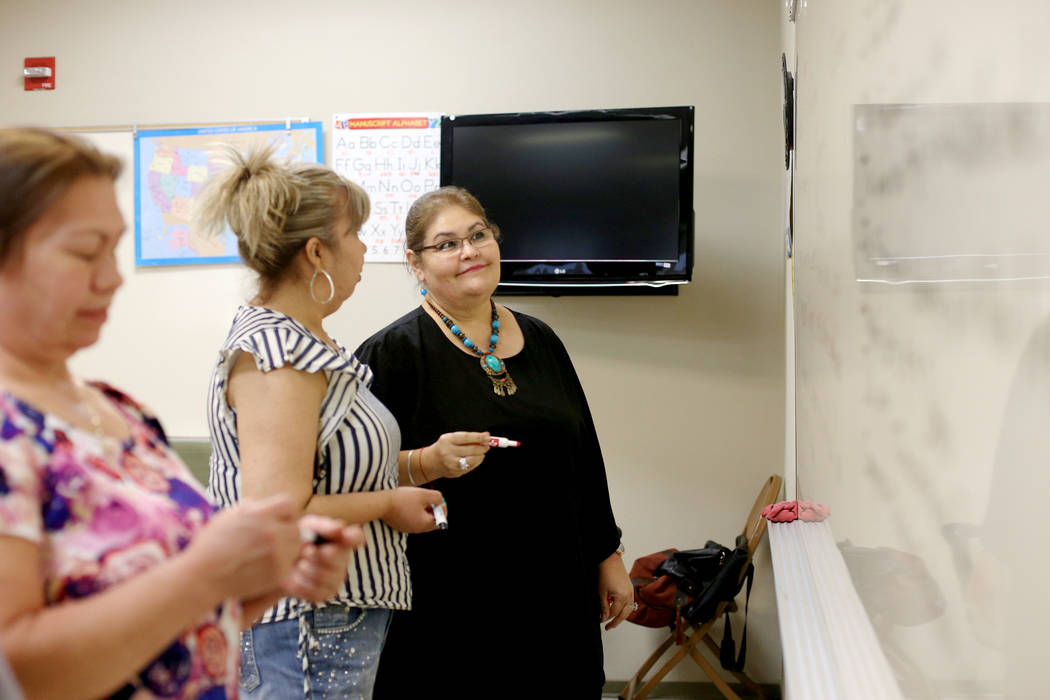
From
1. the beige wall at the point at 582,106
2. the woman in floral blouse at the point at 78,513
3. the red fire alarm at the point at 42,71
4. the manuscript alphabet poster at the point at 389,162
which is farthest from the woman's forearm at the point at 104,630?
the red fire alarm at the point at 42,71

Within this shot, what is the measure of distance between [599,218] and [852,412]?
1.82 m

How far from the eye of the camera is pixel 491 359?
70.1 inches

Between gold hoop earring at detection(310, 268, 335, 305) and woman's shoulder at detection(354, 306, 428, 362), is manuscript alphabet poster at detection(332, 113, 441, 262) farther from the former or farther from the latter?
gold hoop earring at detection(310, 268, 335, 305)

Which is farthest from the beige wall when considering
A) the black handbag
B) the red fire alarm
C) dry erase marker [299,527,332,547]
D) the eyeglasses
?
dry erase marker [299,527,332,547]

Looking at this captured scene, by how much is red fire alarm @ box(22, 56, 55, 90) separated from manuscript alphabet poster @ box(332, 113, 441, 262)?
3.92ft

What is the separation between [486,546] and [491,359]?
0.38 meters

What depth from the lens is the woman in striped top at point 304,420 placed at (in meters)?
1.12

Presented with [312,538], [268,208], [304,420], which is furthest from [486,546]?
[312,538]

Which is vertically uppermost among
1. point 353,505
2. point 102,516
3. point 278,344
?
point 278,344

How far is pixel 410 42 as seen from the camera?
10.7 ft

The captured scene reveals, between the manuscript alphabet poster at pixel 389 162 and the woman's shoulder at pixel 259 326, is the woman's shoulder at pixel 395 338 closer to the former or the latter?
the woman's shoulder at pixel 259 326

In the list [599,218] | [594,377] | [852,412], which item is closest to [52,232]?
[852,412]

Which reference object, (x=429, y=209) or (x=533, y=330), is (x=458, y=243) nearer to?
(x=429, y=209)

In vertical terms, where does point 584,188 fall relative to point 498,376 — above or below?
above
